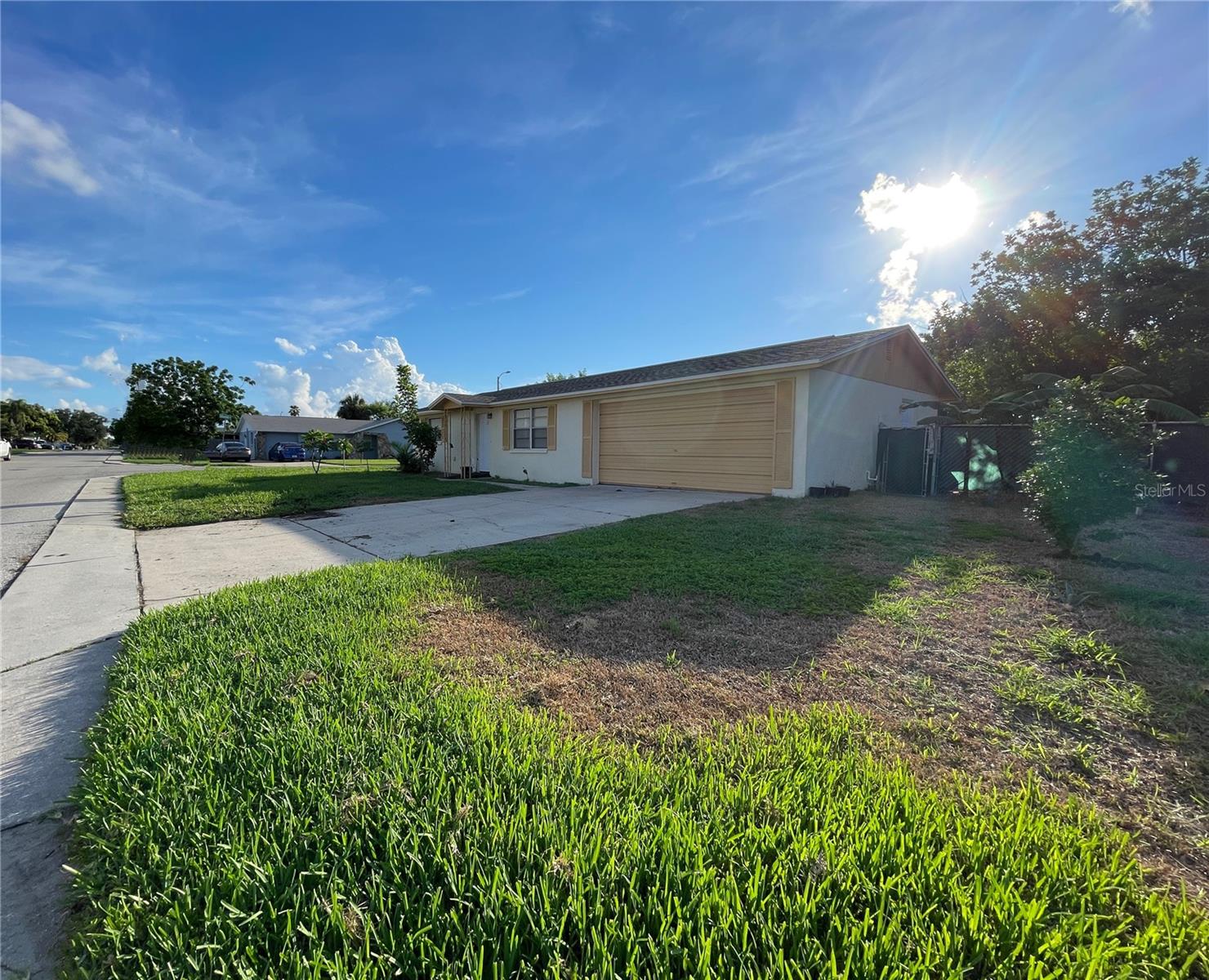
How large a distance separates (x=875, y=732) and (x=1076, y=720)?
996mm

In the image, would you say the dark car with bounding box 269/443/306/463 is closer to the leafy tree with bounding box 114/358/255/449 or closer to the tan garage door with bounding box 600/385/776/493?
the leafy tree with bounding box 114/358/255/449

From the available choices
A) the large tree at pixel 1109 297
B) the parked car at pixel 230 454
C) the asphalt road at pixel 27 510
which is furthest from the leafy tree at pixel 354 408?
the large tree at pixel 1109 297

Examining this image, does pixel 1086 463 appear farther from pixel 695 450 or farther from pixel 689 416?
pixel 689 416

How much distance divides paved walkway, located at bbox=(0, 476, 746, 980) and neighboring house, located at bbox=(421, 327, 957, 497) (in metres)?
1.12

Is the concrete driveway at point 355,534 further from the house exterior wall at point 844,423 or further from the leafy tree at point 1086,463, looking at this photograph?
the leafy tree at point 1086,463

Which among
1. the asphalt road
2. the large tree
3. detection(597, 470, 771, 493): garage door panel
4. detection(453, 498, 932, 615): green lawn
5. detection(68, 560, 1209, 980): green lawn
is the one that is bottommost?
the asphalt road

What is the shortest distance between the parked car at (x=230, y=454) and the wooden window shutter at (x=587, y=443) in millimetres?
31069

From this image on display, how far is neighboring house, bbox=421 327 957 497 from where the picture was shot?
10.2 m

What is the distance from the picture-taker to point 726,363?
39.1 feet

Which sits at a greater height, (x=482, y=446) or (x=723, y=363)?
(x=723, y=363)

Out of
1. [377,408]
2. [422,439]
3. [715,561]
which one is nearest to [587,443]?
[422,439]

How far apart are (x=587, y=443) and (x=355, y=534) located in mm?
7971
